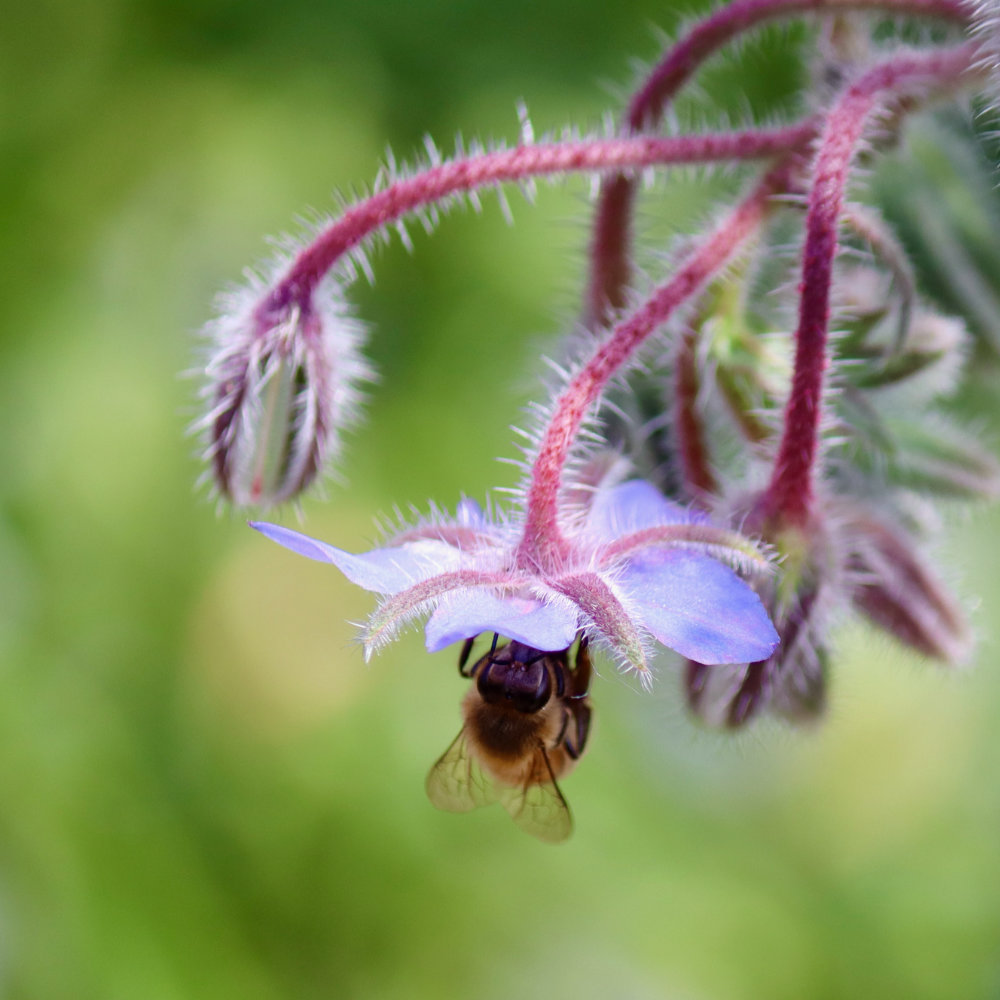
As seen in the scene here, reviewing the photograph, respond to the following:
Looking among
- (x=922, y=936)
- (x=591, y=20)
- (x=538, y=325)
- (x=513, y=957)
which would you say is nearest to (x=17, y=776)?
(x=513, y=957)

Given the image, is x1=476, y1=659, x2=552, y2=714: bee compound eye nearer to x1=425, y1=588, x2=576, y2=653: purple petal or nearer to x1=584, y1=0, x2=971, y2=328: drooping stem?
x1=425, y1=588, x2=576, y2=653: purple petal

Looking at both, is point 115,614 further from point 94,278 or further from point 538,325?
point 538,325

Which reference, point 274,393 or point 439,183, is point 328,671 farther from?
point 439,183

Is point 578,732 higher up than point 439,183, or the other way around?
point 439,183

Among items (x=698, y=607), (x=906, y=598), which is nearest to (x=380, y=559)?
(x=698, y=607)

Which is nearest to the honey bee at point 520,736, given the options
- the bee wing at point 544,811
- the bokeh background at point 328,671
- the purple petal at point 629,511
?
the bee wing at point 544,811

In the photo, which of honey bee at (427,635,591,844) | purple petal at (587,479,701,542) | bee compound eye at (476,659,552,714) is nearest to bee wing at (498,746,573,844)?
honey bee at (427,635,591,844)
